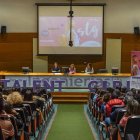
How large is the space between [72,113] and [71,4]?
27.8 feet

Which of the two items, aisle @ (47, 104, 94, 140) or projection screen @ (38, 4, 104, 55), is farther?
projection screen @ (38, 4, 104, 55)

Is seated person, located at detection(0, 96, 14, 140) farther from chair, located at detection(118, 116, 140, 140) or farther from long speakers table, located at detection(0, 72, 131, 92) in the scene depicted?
long speakers table, located at detection(0, 72, 131, 92)

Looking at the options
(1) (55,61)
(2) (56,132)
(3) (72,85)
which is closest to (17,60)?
(1) (55,61)

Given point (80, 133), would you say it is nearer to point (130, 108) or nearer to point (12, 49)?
point (130, 108)

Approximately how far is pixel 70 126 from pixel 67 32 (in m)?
10.3

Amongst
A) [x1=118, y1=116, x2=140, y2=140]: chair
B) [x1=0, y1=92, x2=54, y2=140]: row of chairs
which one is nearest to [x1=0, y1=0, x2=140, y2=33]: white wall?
[x1=0, y1=92, x2=54, y2=140]: row of chairs

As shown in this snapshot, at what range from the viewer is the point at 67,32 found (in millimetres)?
18891

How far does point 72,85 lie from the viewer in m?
14.9

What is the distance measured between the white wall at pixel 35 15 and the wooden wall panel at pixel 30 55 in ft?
1.25

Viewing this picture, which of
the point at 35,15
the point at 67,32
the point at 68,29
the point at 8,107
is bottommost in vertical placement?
the point at 8,107

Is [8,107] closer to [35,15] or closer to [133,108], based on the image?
[133,108]

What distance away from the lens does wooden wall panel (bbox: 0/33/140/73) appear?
62.5 ft

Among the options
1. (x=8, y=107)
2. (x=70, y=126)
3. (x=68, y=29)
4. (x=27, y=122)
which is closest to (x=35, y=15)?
(x=68, y=29)

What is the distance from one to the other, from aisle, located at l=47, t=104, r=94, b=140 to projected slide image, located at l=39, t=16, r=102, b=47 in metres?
6.78
